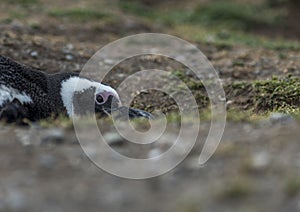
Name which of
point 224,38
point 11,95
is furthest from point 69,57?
point 11,95

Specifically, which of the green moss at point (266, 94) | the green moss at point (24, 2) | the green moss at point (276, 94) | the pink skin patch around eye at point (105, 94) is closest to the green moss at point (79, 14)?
the green moss at point (24, 2)

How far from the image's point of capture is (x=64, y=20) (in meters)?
15.5

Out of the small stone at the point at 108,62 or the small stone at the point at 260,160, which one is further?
the small stone at the point at 108,62

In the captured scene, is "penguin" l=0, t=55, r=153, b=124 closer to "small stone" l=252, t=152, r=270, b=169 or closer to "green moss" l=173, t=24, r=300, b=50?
"small stone" l=252, t=152, r=270, b=169


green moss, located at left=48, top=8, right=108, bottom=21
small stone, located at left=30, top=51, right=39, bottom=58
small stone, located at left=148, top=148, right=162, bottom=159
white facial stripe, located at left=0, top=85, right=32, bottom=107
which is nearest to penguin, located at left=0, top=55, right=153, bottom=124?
white facial stripe, located at left=0, top=85, right=32, bottom=107

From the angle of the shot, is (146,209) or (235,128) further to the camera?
(235,128)

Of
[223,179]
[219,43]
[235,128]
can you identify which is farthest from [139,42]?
[223,179]

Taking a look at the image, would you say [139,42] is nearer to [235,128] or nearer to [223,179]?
[235,128]

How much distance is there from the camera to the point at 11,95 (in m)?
7.21

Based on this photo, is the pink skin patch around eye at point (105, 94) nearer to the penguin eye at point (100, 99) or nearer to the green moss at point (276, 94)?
the penguin eye at point (100, 99)

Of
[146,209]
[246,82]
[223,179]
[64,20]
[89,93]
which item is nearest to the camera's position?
[146,209]

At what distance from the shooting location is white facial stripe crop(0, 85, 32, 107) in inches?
281

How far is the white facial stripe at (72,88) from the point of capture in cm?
792

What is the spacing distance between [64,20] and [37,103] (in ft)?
27.2
